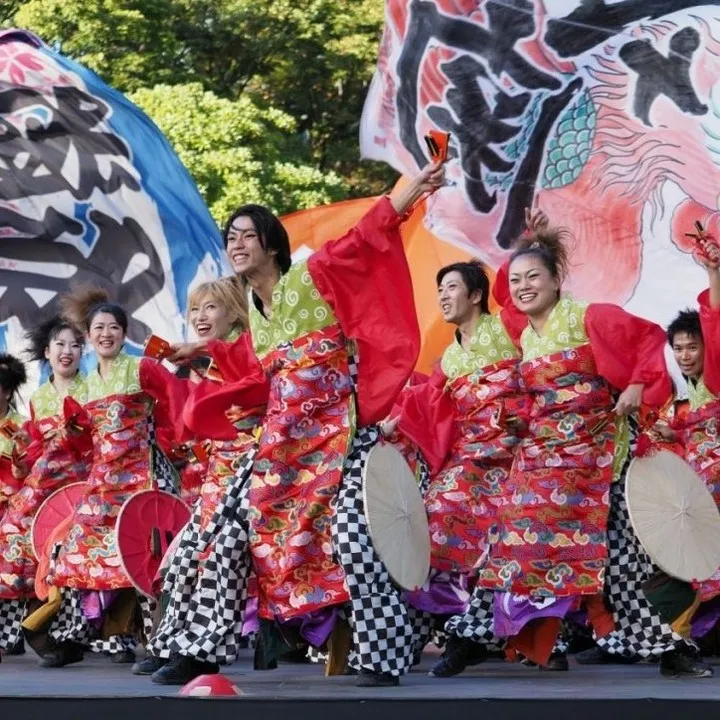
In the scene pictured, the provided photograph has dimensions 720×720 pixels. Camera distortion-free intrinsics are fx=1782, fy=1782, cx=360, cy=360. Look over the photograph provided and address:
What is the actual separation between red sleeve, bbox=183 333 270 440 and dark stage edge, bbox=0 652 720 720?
2.61ft

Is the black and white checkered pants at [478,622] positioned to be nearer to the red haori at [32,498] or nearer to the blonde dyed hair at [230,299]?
the blonde dyed hair at [230,299]

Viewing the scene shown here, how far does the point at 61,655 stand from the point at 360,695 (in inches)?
94.5

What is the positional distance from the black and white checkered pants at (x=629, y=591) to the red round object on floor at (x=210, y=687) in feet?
4.86

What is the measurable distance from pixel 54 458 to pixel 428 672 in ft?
7.67

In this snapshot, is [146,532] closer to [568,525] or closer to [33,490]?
[33,490]

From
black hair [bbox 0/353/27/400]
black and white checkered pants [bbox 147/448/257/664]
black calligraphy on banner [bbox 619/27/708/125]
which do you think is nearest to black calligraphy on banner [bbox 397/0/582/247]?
black calligraphy on banner [bbox 619/27/708/125]

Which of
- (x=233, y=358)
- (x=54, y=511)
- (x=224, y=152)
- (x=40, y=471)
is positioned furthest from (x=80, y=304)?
(x=224, y=152)

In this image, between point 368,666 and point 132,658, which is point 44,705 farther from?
point 132,658

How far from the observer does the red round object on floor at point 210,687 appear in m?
4.68

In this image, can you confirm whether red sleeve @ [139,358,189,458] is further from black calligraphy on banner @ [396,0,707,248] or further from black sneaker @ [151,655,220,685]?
black calligraphy on banner @ [396,0,707,248]

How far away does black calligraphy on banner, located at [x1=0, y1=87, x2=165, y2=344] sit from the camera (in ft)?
34.7

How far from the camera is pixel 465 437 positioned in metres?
6.51

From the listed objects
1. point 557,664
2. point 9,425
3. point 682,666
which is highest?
point 9,425

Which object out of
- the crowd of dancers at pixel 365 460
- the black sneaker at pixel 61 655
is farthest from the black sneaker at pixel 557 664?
the black sneaker at pixel 61 655
